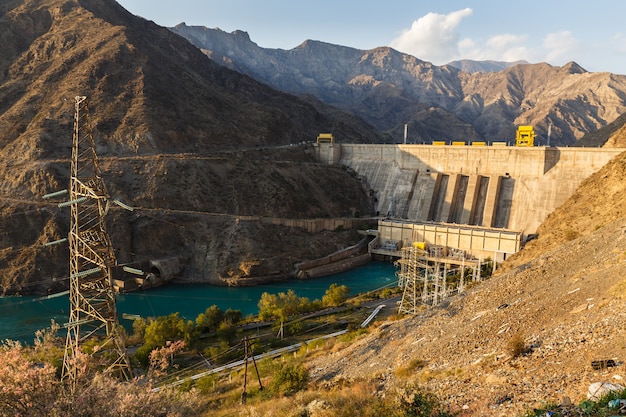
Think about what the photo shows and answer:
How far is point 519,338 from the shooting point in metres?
12.2

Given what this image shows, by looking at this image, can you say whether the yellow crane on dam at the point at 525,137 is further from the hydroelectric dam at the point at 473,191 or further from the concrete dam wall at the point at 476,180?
the concrete dam wall at the point at 476,180

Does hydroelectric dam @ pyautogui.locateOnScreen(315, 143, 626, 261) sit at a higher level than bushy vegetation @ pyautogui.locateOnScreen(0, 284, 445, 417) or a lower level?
higher

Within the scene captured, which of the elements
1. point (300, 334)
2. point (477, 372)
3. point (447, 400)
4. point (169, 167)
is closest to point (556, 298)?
point (477, 372)

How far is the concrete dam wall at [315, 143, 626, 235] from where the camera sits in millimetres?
50844

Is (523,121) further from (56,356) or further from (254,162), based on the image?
(56,356)

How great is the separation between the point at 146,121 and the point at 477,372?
58695mm

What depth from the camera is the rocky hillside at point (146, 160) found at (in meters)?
47.1

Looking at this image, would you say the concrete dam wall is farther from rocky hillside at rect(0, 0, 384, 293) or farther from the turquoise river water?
the turquoise river water

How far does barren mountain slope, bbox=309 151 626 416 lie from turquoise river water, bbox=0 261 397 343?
22.9 metres

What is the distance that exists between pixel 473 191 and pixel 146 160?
40.4 meters

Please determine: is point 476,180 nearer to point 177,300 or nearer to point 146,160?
point 177,300

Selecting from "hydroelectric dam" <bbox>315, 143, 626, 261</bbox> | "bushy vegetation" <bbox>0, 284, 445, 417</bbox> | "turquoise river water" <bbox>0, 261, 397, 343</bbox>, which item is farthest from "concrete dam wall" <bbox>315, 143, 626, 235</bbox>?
"bushy vegetation" <bbox>0, 284, 445, 417</bbox>

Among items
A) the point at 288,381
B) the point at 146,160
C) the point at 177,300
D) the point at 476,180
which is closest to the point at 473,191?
the point at 476,180

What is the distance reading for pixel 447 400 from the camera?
1055cm
